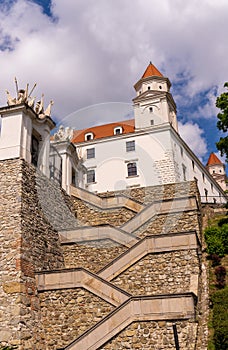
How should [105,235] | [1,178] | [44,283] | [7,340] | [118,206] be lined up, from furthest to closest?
1. [118,206]
2. [105,235]
3. [1,178]
4. [44,283]
5. [7,340]

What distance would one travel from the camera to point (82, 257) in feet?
53.4

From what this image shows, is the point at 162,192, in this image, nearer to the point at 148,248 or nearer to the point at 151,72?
the point at 148,248

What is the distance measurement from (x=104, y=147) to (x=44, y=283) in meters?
27.6

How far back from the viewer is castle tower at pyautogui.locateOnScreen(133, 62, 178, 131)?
1553 inches

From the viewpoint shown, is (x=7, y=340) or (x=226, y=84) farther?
(x=226, y=84)

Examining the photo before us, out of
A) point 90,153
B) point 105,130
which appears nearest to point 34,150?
point 90,153

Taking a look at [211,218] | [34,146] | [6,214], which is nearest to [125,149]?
[211,218]

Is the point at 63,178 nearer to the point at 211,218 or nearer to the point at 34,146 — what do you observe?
the point at 34,146

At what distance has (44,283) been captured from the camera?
13.5 meters

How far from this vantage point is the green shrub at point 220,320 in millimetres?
9859

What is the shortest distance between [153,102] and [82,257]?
27.4 m

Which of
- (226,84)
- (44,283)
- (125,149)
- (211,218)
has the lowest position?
(44,283)

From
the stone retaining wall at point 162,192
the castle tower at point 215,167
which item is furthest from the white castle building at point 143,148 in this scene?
the castle tower at point 215,167

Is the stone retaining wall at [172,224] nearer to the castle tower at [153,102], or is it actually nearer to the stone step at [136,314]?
the stone step at [136,314]
